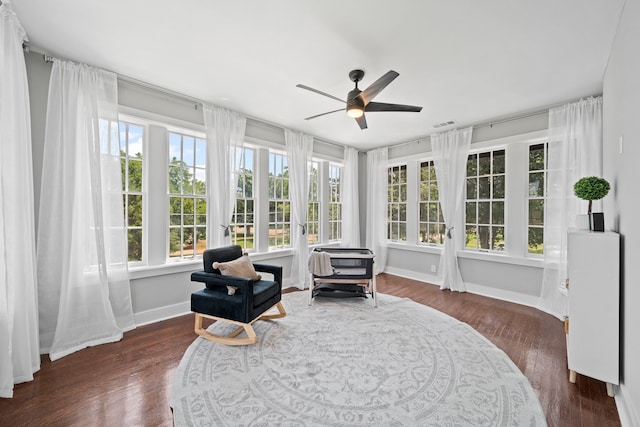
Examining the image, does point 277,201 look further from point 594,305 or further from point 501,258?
point 594,305

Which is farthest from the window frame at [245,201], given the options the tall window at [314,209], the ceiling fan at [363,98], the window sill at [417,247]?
the window sill at [417,247]

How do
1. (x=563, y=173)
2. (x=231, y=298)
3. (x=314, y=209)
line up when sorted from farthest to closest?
1. (x=314, y=209)
2. (x=563, y=173)
3. (x=231, y=298)

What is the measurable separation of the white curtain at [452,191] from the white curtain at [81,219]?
4804 millimetres

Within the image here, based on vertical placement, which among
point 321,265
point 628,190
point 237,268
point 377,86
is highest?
point 377,86

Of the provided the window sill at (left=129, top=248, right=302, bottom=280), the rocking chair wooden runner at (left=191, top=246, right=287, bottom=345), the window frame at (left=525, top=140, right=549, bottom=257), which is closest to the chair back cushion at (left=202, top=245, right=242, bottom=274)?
the rocking chair wooden runner at (left=191, top=246, right=287, bottom=345)

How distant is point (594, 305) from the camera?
2062 millimetres

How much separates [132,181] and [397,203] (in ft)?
15.9

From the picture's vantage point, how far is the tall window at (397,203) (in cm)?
581

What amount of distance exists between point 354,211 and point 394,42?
3.99m

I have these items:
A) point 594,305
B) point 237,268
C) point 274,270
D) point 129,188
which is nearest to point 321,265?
point 274,270

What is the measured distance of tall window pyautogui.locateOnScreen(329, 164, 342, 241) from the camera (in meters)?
5.99

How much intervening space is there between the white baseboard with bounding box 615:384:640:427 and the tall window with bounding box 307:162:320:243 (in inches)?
173

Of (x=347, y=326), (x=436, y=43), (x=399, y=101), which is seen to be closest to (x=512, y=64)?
(x=436, y=43)

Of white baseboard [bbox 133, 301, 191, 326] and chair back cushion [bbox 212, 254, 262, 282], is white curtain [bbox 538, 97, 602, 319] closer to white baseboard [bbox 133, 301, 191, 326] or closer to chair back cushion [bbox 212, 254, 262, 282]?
chair back cushion [bbox 212, 254, 262, 282]
